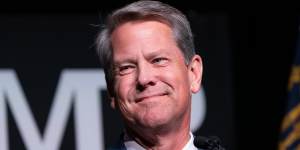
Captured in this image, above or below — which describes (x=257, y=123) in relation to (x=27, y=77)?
below

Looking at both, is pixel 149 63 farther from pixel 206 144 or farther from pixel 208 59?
pixel 208 59

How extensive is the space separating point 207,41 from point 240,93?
14.8 inches

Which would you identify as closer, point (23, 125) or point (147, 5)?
point (147, 5)

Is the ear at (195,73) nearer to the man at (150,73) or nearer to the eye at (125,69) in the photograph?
the man at (150,73)

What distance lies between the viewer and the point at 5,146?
4.16 m

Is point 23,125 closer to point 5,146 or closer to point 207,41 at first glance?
point 5,146

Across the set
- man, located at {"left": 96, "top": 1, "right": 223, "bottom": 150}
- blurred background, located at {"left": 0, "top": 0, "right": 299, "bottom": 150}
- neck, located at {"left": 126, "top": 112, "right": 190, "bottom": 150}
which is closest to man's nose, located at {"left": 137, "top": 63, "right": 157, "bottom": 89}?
man, located at {"left": 96, "top": 1, "right": 223, "bottom": 150}

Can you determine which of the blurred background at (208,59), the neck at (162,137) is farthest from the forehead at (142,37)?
the blurred background at (208,59)

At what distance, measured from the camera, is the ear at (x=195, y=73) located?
1.99m

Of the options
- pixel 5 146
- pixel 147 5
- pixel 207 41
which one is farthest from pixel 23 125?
pixel 147 5

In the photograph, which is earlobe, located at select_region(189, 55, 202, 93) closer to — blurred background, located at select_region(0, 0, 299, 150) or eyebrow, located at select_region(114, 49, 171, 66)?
eyebrow, located at select_region(114, 49, 171, 66)

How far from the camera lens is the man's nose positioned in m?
1.86

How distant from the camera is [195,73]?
2.03m

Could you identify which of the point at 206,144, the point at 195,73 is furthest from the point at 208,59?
the point at 206,144
